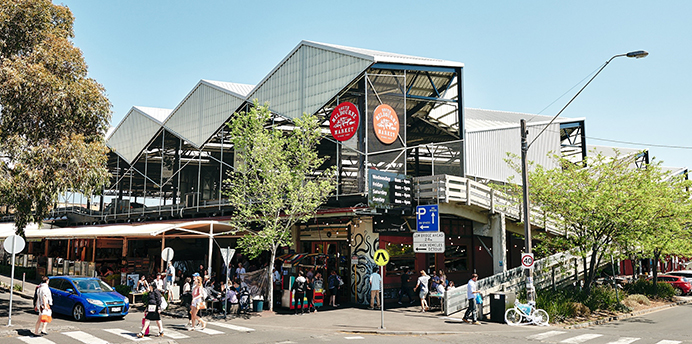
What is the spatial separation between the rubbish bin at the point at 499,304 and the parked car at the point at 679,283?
2160cm

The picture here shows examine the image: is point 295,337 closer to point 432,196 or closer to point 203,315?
point 203,315

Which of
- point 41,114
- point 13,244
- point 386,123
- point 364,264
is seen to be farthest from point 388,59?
point 13,244

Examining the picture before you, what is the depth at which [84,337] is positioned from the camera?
569 inches

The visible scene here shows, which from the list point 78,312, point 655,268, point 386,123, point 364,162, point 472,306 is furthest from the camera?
point 655,268

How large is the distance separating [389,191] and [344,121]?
4.83 m

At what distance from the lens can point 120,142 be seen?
4178 centimetres

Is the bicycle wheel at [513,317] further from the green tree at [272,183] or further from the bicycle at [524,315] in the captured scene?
the green tree at [272,183]

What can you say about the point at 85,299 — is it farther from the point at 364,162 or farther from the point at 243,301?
the point at 364,162

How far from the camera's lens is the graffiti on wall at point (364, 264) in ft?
76.7

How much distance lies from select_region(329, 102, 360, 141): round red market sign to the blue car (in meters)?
12.3

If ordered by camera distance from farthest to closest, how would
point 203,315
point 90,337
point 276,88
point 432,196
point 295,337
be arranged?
point 276,88 < point 432,196 < point 203,315 < point 295,337 < point 90,337

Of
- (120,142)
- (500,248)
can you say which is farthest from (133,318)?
(120,142)

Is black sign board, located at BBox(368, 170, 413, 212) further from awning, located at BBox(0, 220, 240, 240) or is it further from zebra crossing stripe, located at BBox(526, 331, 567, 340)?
zebra crossing stripe, located at BBox(526, 331, 567, 340)

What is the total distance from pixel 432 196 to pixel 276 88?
11.8 metres
